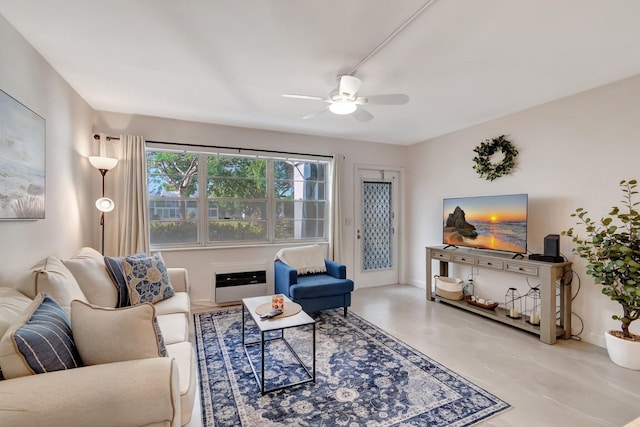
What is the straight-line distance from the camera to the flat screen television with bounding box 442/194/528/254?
329 cm

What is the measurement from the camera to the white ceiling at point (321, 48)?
5.69ft

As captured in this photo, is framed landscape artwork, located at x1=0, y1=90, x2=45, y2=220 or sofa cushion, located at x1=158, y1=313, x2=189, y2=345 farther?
sofa cushion, located at x1=158, y1=313, x2=189, y2=345

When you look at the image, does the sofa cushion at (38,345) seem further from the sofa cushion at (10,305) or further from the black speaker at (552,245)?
the black speaker at (552,245)

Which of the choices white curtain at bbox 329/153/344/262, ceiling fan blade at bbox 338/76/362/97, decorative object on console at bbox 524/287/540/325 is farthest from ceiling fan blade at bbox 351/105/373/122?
decorative object on console at bbox 524/287/540/325

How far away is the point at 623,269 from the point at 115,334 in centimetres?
360

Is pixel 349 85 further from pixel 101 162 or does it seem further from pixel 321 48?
pixel 101 162

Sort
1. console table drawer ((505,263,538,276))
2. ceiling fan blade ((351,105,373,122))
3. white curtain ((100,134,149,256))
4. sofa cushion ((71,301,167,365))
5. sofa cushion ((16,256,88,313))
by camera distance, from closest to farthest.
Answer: sofa cushion ((71,301,167,365)) → sofa cushion ((16,256,88,313)) → ceiling fan blade ((351,105,373,122)) → console table drawer ((505,263,538,276)) → white curtain ((100,134,149,256))

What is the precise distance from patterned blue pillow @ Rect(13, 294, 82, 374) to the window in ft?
8.78

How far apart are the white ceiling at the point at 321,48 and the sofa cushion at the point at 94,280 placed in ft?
5.34

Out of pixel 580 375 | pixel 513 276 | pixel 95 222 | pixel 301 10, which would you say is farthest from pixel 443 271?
pixel 95 222

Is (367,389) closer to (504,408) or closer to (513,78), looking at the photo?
(504,408)

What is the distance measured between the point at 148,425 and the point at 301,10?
2.21 meters

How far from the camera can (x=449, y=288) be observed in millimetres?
4008

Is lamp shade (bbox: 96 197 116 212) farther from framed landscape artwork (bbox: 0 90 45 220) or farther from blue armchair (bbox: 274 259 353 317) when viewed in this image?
blue armchair (bbox: 274 259 353 317)
